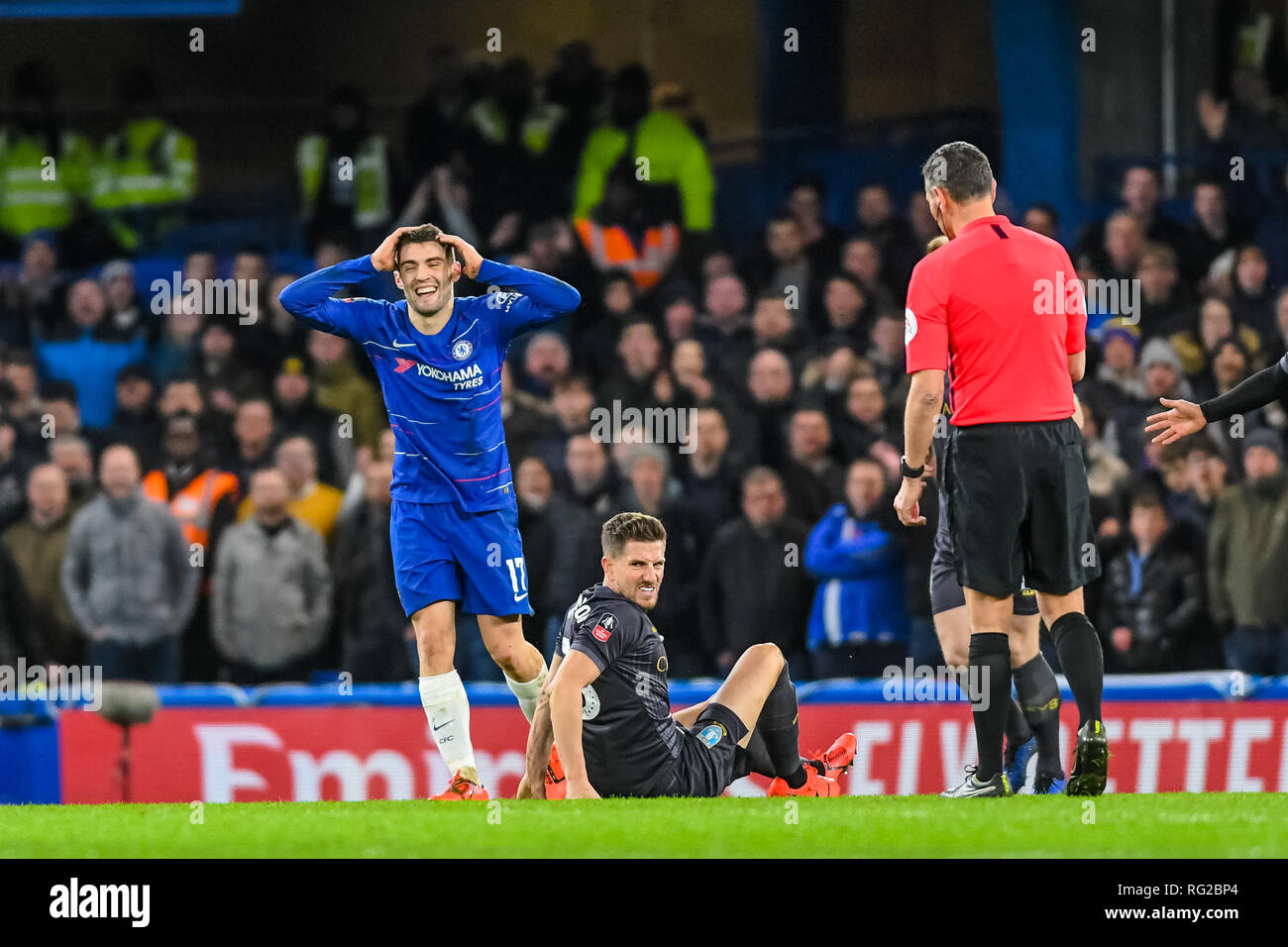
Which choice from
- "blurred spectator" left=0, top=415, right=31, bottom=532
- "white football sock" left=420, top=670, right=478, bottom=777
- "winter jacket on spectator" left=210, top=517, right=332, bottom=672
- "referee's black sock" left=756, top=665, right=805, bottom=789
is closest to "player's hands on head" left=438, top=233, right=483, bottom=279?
"white football sock" left=420, top=670, right=478, bottom=777

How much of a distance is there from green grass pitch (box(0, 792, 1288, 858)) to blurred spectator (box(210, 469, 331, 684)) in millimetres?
4410

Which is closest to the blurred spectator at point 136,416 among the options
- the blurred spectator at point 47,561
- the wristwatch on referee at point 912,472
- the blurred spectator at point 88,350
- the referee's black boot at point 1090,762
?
the blurred spectator at point 88,350

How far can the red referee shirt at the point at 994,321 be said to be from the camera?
6.52 metres

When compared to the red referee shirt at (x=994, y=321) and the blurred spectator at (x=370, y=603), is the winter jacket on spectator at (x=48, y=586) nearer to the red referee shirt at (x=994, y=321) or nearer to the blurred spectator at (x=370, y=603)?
the blurred spectator at (x=370, y=603)

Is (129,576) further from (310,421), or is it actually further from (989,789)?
(989,789)

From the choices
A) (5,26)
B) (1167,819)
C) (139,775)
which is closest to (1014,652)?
(1167,819)

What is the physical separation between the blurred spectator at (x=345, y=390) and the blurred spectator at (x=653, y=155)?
1909mm

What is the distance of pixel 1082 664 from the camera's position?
6.59 m

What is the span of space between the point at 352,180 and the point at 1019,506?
8.22 metres

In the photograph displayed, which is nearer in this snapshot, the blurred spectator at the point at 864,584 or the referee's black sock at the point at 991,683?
the referee's black sock at the point at 991,683

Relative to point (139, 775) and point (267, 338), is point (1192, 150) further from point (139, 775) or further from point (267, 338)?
point (139, 775)

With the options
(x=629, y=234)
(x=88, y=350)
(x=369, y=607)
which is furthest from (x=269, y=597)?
(x=629, y=234)

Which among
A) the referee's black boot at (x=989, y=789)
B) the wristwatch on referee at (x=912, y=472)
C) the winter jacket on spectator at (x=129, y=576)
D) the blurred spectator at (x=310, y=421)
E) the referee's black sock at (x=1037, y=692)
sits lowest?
the referee's black boot at (x=989, y=789)

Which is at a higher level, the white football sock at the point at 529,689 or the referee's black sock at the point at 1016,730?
the white football sock at the point at 529,689
